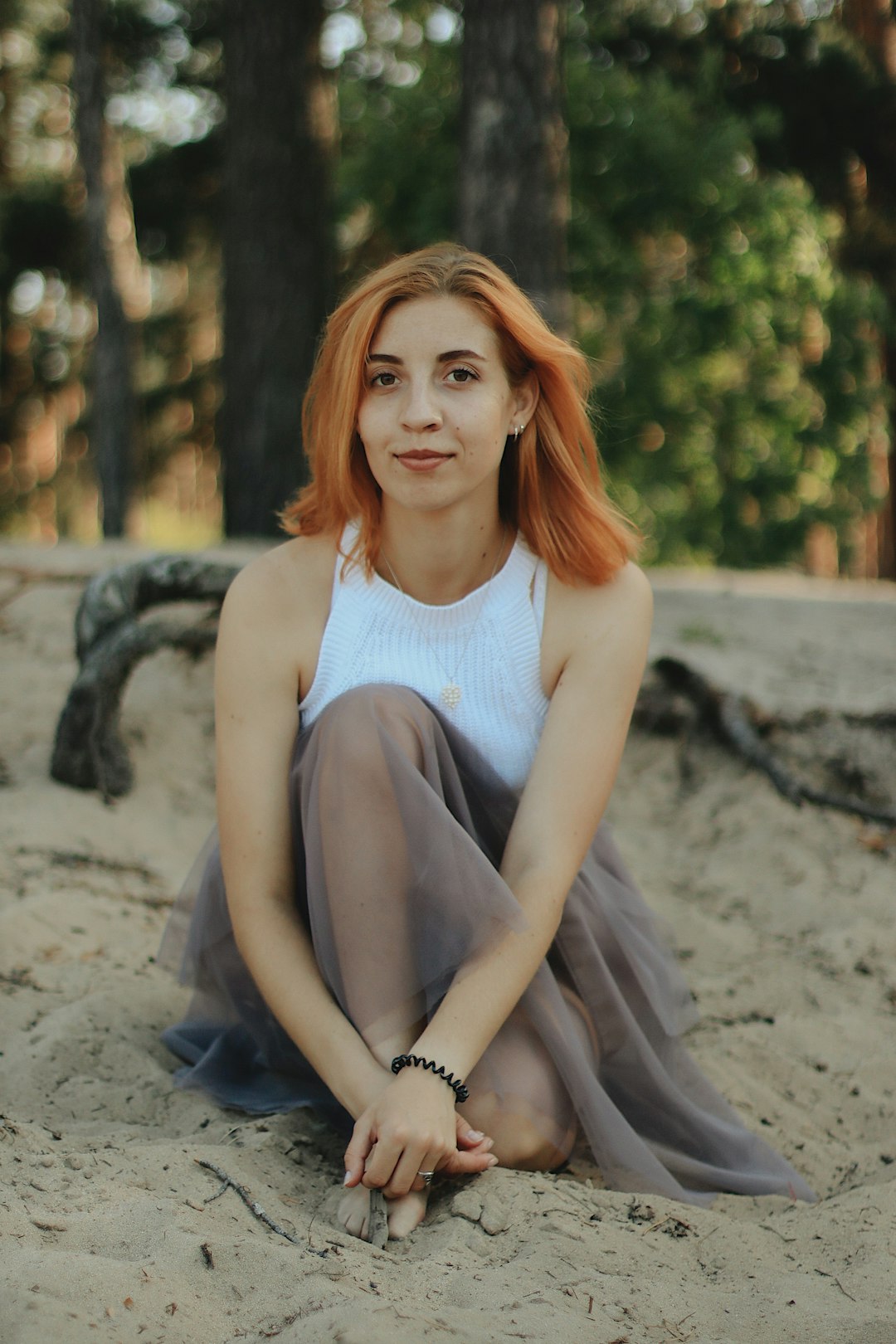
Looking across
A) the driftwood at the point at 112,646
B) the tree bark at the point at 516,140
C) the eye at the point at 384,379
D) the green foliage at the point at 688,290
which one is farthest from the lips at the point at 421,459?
the green foliage at the point at 688,290

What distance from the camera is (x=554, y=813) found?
6.29 feet

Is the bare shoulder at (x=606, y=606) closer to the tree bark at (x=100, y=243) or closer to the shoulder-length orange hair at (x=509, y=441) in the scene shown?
the shoulder-length orange hair at (x=509, y=441)

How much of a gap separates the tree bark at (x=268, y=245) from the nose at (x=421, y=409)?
14.5 ft

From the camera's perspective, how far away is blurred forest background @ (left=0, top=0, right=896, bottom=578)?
6277 millimetres

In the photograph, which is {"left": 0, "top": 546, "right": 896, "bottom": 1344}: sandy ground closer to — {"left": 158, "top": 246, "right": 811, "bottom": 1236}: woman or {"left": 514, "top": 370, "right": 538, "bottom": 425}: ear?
{"left": 158, "top": 246, "right": 811, "bottom": 1236}: woman

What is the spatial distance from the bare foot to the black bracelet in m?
0.14

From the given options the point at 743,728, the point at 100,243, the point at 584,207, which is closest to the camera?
the point at 743,728

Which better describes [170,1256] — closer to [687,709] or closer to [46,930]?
[46,930]

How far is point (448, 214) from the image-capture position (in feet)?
27.0

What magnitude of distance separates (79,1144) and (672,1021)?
106 cm

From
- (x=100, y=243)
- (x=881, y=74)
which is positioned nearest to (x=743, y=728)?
(x=100, y=243)

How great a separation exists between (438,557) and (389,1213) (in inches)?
42.3

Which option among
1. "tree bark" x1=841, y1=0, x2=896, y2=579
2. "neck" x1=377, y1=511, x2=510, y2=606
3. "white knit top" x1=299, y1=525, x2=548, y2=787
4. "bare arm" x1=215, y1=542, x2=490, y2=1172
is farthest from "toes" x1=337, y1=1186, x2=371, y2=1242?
Answer: "tree bark" x1=841, y1=0, x2=896, y2=579

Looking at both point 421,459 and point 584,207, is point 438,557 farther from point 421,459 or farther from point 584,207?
point 584,207
